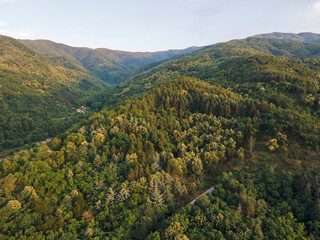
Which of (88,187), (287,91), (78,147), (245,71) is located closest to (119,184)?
(88,187)

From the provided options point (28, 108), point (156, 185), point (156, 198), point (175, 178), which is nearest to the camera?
point (156, 198)

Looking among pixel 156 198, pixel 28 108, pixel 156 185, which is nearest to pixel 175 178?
pixel 156 185

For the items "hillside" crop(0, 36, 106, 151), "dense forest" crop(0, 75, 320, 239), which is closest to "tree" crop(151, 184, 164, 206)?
"dense forest" crop(0, 75, 320, 239)

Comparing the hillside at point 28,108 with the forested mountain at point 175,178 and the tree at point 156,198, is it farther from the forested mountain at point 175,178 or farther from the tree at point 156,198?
the tree at point 156,198

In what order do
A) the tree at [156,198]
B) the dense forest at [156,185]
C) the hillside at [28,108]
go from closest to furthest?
the dense forest at [156,185]
the tree at [156,198]
the hillside at [28,108]

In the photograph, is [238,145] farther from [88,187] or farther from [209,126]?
[88,187]

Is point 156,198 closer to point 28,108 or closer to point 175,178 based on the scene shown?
point 175,178

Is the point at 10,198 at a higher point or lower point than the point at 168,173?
higher

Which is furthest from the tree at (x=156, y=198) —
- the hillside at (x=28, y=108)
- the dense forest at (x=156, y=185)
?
the hillside at (x=28, y=108)

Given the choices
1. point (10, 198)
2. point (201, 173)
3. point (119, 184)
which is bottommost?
point (201, 173)
